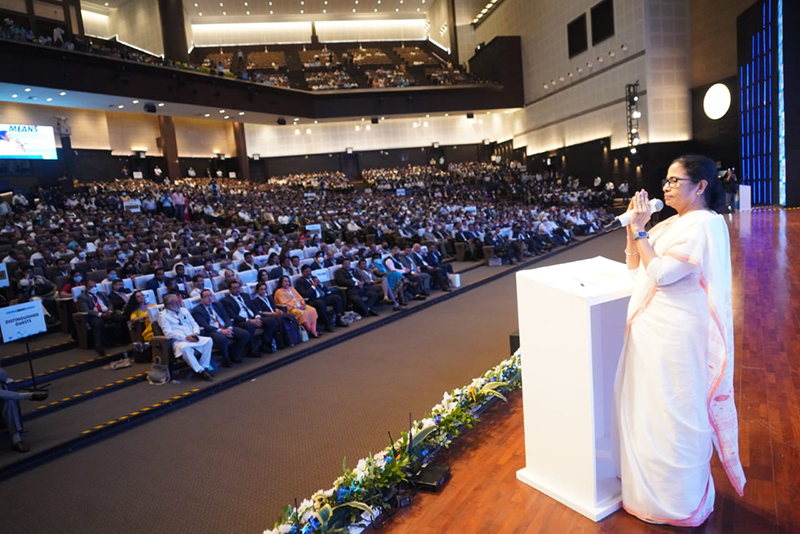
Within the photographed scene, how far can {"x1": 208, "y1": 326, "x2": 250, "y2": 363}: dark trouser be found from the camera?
5402 mm

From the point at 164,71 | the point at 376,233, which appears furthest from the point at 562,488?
the point at 164,71

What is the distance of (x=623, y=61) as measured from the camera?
760 inches

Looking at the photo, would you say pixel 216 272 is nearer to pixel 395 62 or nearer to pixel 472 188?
pixel 472 188

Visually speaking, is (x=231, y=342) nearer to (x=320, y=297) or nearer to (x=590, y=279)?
(x=320, y=297)

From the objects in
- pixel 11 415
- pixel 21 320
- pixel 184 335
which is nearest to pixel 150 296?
pixel 184 335

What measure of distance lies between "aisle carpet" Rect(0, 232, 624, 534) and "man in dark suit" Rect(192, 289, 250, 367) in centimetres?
58

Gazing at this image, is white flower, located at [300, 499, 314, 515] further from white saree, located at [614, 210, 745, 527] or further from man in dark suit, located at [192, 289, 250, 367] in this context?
man in dark suit, located at [192, 289, 250, 367]

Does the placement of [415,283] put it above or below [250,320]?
below

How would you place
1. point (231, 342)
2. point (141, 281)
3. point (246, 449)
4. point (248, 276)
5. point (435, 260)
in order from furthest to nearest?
point (435, 260) → point (248, 276) → point (141, 281) → point (231, 342) → point (246, 449)

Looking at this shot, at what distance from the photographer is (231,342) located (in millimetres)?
5586

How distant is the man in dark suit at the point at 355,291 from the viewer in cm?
741

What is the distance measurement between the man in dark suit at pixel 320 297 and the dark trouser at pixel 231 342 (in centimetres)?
131

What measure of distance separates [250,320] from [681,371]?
4778 mm

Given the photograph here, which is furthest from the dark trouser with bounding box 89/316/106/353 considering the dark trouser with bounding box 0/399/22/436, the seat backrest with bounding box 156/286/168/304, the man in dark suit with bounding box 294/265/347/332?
the man in dark suit with bounding box 294/265/347/332
